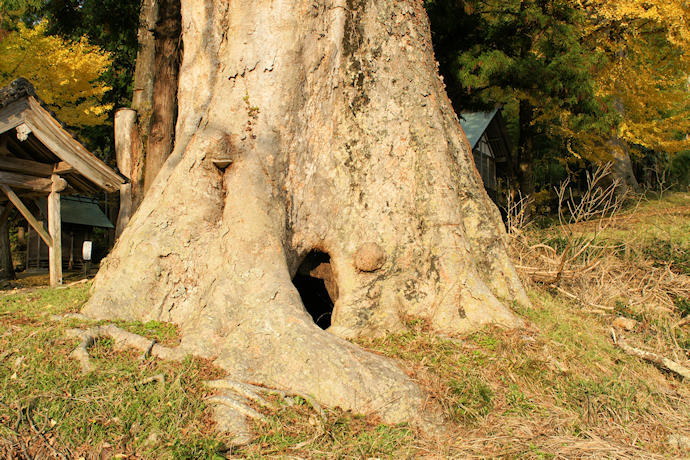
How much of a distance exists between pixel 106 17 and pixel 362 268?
40.8ft

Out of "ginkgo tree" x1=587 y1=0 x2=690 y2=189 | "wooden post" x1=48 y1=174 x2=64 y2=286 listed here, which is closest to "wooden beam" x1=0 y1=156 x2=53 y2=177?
"wooden post" x1=48 y1=174 x2=64 y2=286

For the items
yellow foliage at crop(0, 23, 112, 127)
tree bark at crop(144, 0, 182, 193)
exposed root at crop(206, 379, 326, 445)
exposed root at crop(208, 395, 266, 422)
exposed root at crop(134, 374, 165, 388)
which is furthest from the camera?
yellow foliage at crop(0, 23, 112, 127)

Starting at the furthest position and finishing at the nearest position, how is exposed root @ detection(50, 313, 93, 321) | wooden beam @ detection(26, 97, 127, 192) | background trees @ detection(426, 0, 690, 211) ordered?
1. background trees @ detection(426, 0, 690, 211)
2. wooden beam @ detection(26, 97, 127, 192)
3. exposed root @ detection(50, 313, 93, 321)

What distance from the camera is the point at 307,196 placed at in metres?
5.66

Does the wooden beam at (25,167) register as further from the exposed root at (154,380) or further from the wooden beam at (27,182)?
the exposed root at (154,380)

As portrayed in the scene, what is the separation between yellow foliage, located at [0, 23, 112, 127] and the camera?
13445 mm

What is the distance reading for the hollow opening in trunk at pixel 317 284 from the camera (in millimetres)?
6117

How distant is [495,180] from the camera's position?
26438 millimetres

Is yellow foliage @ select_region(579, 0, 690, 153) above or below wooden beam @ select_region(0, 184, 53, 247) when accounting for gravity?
above

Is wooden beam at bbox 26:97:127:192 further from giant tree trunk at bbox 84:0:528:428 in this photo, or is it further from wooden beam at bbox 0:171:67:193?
giant tree trunk at bbox 84:0:528:428

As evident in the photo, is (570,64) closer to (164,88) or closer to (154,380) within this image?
(164,88)

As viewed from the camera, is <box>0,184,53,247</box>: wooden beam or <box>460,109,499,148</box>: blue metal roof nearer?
<box>0,184,53,247</box>: wooden beam

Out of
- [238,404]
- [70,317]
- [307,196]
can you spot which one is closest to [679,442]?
[238,404]

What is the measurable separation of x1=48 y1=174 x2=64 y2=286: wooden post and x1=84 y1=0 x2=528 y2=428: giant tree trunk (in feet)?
13.1
